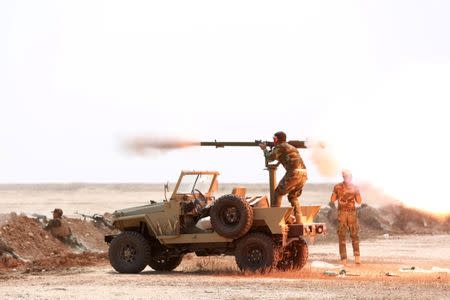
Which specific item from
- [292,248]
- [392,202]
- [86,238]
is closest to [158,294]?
[292,248]

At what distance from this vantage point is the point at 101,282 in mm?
19875

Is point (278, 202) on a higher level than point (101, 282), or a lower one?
higher

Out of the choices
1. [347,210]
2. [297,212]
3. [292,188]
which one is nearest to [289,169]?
[292,188]

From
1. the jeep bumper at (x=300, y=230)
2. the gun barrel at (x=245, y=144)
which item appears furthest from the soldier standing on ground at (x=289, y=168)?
the gun barrel at (x=245, y=144)

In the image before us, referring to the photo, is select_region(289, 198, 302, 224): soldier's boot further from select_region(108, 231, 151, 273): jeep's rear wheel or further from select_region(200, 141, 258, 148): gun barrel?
select_region(108, 231, 151, 273): jeep's rear wheel

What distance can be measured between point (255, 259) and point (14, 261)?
801 cm

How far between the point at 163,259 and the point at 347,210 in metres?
4.33

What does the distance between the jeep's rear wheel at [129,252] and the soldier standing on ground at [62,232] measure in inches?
328

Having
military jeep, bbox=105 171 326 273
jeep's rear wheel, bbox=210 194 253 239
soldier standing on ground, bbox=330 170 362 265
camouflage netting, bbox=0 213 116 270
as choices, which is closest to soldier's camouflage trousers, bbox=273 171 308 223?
military jeep, bbox=105 171 326 273

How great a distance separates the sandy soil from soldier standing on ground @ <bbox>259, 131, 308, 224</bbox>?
1578 mm

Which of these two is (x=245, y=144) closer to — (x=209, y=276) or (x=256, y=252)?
(x=256, y=252)

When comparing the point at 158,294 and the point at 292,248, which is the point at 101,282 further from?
the point at 292,248

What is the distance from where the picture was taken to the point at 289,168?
21.8 metres

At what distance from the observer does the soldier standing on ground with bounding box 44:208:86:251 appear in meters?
31.0
